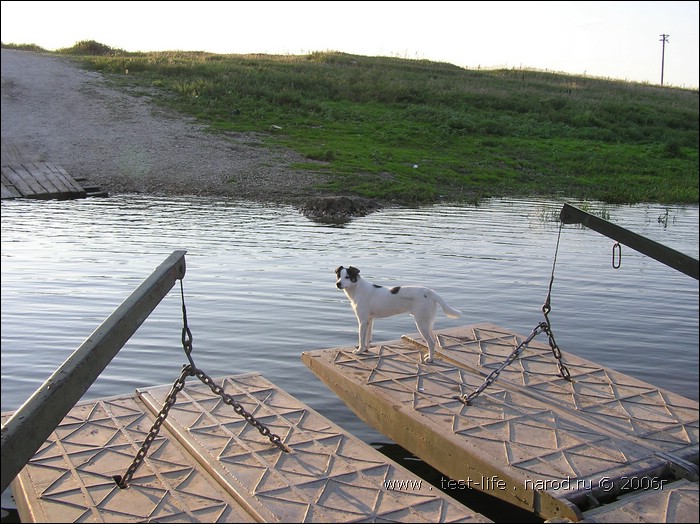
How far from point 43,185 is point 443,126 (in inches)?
733

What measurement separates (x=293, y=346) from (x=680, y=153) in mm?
27391

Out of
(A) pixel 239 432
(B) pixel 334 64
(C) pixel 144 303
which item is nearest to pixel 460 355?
(A) pixel 239 432

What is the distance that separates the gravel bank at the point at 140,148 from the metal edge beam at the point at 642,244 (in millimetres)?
17735

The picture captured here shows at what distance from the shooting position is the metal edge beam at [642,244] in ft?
17.9

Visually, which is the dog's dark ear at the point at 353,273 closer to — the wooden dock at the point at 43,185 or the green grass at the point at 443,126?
the green grass at the point at 443,126

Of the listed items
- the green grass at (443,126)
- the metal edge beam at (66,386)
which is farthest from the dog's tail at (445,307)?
the green grass at (443,126)

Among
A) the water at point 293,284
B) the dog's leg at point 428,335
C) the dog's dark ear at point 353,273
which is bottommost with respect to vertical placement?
the water at point 293,284

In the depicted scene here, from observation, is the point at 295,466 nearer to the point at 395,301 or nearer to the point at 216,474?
the point at 216,474

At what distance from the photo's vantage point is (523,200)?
27531mm

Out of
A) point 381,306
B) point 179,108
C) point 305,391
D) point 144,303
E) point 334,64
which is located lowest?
point 305,391

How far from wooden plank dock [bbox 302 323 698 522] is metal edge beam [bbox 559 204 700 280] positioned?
1.86 m

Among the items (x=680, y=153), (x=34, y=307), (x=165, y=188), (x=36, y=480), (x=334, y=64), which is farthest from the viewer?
(x=334, y=64)

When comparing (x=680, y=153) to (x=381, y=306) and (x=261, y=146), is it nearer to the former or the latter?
(x=261, y=146)

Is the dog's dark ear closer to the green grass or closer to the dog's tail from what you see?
the dog's tail
